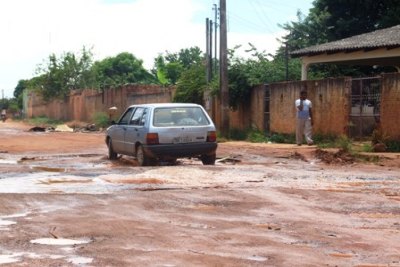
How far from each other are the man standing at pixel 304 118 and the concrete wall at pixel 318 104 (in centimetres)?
100

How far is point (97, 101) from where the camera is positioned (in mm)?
48844

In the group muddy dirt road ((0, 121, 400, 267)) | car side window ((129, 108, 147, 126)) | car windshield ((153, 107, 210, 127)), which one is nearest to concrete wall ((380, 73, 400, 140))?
muddy dirt road ((0, 121, 400, 267))

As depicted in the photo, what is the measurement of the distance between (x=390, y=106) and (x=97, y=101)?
3328 cm

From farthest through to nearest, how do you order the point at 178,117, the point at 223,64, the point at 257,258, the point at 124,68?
the point at 124,68 < the point at 223,64 < the point at 178,117 < the point at 257,258

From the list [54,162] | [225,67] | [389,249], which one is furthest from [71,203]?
[225,67]

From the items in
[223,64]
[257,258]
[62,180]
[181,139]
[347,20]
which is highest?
[347,20]

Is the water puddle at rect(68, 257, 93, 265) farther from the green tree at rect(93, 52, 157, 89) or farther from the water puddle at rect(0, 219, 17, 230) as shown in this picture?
the green tree at rect(93, 52, 157, 89)

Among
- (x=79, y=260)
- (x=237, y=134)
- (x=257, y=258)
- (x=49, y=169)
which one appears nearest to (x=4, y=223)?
(x=79, y=260)

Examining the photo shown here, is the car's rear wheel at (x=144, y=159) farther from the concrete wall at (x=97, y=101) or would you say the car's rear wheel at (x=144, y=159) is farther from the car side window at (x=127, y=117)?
the concrete wall at (x=97, y=101)

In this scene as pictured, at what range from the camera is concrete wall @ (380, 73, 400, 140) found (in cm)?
1802

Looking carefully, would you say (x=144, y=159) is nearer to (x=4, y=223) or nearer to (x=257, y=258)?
(x=4, y=223)

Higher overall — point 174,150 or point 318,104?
point 318,104

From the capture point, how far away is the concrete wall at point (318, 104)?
20188 millimetres

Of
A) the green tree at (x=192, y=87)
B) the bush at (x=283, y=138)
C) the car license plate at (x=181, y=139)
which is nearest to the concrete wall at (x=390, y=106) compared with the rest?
the bush at (x=283, y=138)
